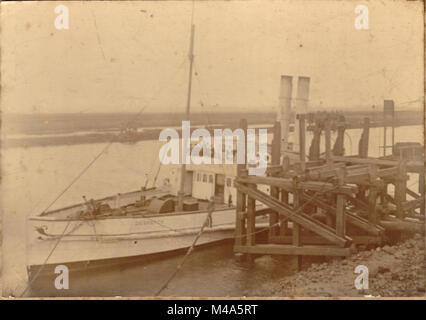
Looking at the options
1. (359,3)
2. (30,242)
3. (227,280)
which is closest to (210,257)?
(227,280)

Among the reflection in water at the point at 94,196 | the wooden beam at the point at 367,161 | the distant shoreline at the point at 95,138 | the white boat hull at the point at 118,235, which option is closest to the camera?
the reflection in water at the point at 94,196

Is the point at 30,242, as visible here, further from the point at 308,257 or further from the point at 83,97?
the point at 308,257

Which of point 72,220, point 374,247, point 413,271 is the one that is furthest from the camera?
point 374,247

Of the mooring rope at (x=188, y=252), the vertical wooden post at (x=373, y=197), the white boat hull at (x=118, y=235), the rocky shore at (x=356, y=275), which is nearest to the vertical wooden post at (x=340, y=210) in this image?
the rocky shore at (x=356, y=275)

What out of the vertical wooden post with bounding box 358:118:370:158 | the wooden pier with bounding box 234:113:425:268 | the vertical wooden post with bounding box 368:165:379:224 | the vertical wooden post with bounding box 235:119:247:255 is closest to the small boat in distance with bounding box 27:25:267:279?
the vertical wooden post with bounding box 235:119:247:255

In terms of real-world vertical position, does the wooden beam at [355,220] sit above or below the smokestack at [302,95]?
below

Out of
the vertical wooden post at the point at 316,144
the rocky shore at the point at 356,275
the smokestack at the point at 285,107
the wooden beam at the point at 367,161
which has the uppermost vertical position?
the smokestack at the point at 285,107

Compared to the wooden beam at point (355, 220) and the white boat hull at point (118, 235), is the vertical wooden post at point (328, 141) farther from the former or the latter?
the white boat hull at point (118, 235)

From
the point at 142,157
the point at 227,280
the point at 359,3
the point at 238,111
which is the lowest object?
the point at 227,280
